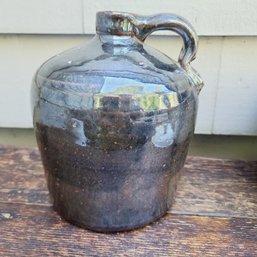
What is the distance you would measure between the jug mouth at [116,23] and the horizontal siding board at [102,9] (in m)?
0.32

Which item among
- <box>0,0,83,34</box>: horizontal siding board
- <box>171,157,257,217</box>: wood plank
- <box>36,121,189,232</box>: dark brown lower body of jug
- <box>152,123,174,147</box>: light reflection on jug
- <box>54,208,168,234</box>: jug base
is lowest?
<box>171,157,257,217</box>: wood plank

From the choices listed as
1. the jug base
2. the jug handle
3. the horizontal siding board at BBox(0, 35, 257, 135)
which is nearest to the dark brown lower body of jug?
the jug base

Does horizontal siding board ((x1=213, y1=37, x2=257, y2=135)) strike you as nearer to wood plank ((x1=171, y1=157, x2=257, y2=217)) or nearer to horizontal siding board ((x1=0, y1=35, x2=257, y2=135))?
horizontal siding board ((x1=0, y1=35, x2=257, y2=135))

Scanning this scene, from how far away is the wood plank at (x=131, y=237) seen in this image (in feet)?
1.90

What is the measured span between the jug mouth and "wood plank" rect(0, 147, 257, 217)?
35 centimetres

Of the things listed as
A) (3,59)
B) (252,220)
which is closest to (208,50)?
(252,220)

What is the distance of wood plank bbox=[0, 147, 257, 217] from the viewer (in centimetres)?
70

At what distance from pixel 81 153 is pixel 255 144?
27.1 inches

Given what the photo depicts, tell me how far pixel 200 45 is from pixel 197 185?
1.22 ft

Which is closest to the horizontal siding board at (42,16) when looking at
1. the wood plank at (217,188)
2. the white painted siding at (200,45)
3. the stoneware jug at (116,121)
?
the white painted siding at (200,45)

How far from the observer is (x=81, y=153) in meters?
0.55

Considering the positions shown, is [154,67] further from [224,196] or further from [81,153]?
[224,196]

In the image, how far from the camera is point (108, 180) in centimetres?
57

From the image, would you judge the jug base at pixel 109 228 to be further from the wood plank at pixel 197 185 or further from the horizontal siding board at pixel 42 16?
the horizontal siding board at pixel 42 16
